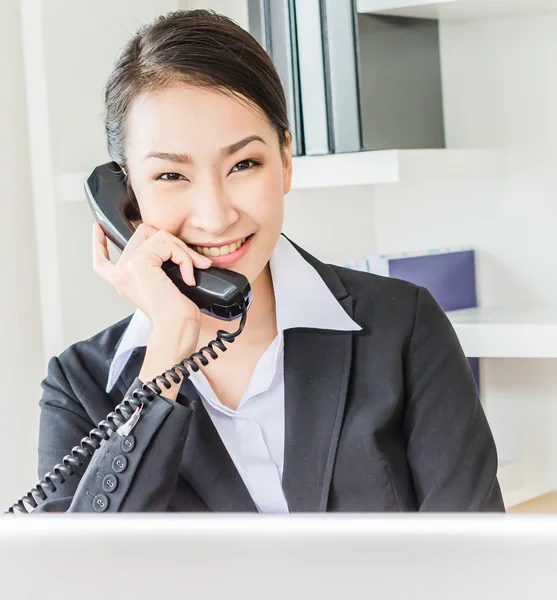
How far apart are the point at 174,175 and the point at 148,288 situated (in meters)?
0.15

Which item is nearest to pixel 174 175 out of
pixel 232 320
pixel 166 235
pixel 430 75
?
pixel 166 235

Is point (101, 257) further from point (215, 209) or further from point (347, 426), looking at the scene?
point (347, 426)

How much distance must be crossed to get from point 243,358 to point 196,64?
39cm

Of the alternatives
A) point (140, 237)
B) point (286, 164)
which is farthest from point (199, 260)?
point (286, 164)

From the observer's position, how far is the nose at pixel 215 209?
43.6 inches

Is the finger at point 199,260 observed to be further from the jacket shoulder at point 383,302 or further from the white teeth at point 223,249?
the jacket shoulder at point 383,302

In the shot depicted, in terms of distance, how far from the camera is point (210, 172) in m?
1.11

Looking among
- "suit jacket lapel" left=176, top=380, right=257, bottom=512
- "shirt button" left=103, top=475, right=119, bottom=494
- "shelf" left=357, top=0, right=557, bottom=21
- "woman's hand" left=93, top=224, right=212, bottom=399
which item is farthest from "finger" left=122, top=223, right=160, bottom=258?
"shelf" left=357, top=0, right=557, bottom=21

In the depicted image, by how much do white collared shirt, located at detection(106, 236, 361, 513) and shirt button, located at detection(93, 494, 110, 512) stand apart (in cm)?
18

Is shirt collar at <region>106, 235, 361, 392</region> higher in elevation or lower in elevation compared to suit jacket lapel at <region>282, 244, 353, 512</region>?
higher

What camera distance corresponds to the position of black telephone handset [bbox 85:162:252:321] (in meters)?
1.11

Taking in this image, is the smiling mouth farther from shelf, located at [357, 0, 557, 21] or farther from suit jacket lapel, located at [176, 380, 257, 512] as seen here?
shelf, located at [357, 0, 557, 21]
